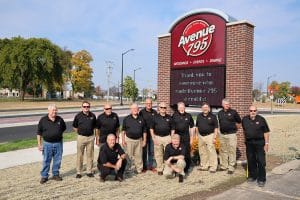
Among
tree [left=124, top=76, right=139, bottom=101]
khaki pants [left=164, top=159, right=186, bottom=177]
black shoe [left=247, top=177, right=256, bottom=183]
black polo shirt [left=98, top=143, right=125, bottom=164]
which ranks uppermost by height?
tree [left=124, top=76, right=139, bottom=101]

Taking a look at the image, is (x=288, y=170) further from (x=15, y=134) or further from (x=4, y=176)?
(x=15, y=134)

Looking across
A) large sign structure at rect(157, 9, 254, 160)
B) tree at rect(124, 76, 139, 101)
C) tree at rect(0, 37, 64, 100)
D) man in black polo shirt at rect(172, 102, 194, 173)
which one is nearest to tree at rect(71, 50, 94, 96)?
tree at rect(0, 37, 64, 100)

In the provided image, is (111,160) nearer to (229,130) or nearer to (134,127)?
(134,127)

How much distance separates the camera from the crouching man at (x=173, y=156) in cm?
830

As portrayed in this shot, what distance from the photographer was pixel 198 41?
36.7 ft

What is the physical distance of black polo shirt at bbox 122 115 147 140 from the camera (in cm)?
889

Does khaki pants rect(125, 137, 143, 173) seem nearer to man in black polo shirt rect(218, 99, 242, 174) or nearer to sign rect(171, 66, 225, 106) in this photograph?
man in black polo shirt rect(218, 99, 242, 174)

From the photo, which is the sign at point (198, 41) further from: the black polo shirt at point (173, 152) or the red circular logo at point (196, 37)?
the black polo shirt at point (173, 152)

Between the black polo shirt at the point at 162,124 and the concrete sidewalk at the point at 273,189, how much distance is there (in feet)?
7.14

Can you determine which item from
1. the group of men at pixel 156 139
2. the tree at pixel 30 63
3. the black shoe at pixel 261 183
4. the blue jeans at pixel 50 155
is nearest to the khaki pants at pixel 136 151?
the group of men at pixel 156 139

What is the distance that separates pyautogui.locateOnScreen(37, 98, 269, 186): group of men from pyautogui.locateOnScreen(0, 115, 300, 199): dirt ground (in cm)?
25

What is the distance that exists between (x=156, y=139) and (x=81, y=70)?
6947 cm

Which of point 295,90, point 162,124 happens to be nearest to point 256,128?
point 162,124

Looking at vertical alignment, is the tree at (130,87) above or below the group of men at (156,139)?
above
